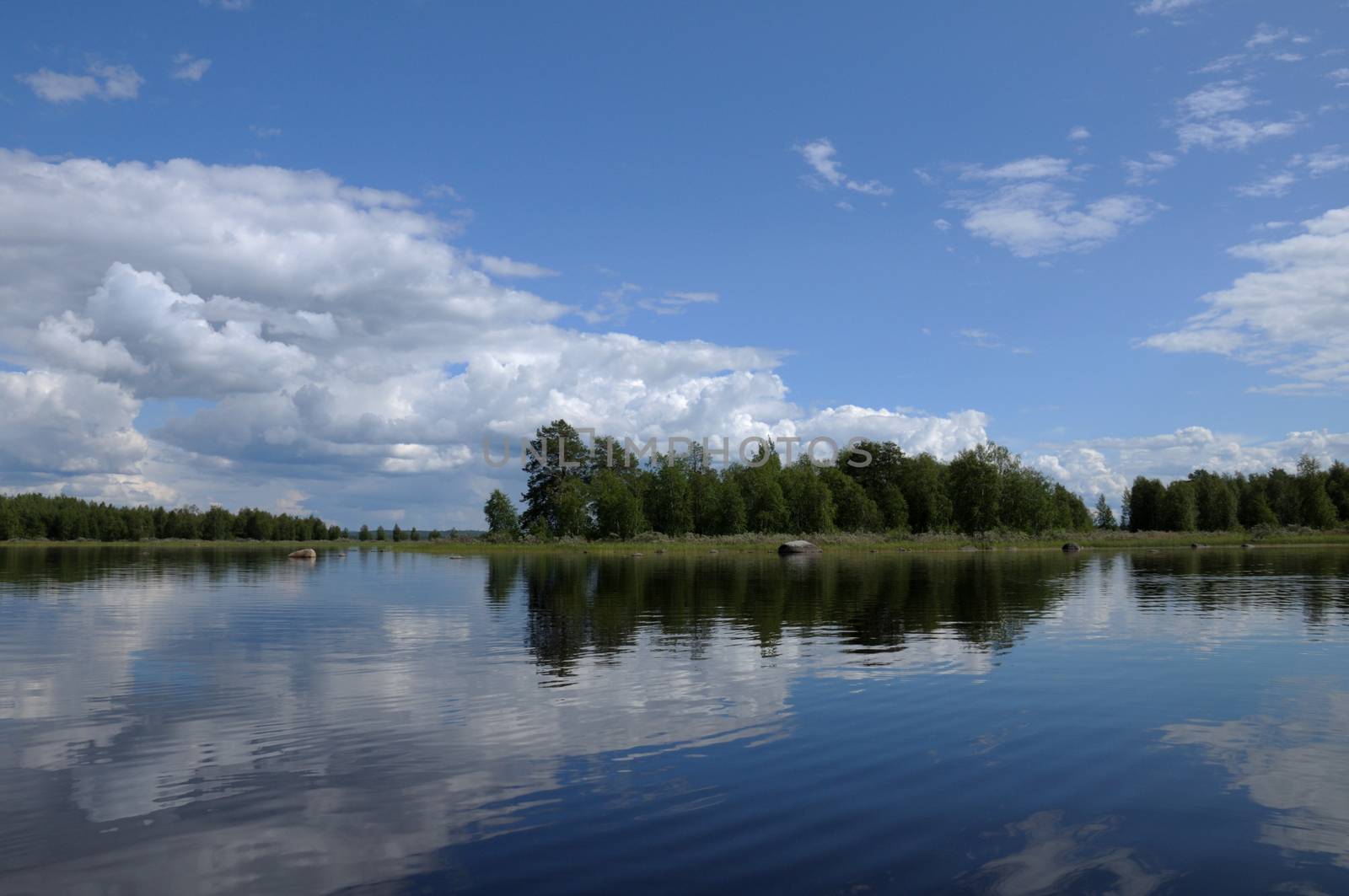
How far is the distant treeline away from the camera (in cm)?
16700

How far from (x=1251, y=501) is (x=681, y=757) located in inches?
8201

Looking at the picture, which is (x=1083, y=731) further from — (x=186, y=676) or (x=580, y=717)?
(x=186, y=676)

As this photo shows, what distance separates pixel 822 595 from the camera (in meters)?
45.8

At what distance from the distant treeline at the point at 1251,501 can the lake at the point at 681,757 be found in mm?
161601

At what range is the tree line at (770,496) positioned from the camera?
14275 cm

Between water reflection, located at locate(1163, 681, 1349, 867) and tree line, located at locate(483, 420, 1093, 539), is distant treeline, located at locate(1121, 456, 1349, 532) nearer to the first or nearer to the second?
tree line, located at locate(483, 420, 1093, 539)

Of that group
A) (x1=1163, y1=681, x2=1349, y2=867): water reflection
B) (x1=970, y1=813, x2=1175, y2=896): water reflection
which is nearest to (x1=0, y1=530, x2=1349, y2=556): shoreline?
(x1=1163, y1=681, x2=1349, y2=867): water reflection

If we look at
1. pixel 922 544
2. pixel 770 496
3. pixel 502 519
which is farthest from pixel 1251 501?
pixel 502 519

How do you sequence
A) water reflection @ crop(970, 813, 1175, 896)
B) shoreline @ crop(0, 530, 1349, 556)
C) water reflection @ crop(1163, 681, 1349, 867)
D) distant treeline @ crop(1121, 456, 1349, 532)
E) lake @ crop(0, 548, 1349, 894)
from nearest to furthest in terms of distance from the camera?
water reflection @ crop(970, 813, 1175, 896) < lake @ crop(0, 548, 1349, 894) < water reflection @ crop(1163, 681, 1349, 867) < shoreline @ crop(0, 530, 1349, 556) < distant treeline @ crop(1121, 456, 1349, 532)

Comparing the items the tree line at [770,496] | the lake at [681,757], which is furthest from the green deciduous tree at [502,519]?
the lake at [681,757]

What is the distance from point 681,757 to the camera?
555 inches

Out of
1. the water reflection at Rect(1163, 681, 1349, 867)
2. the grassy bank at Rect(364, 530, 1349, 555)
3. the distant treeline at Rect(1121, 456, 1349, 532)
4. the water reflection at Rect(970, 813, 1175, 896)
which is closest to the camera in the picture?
the water reflection at Rect(970, 813, 1175, 896)

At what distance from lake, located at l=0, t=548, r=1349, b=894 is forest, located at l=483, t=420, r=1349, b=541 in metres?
110

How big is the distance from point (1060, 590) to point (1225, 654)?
24.7 m
